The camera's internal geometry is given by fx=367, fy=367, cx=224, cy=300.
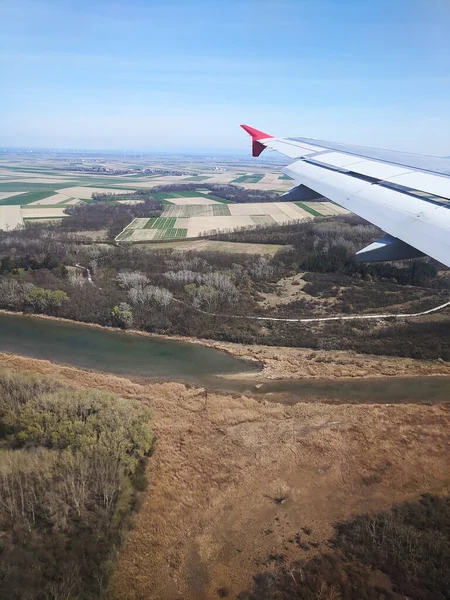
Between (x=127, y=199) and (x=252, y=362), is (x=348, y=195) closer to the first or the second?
(x=252, y=362)

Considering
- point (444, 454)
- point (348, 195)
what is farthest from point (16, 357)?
point (444, 454)

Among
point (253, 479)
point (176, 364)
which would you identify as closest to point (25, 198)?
point (176, 364)

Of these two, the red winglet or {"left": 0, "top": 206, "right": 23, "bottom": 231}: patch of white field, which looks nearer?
the red winglet

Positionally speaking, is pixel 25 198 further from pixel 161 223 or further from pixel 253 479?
pixel 253 479

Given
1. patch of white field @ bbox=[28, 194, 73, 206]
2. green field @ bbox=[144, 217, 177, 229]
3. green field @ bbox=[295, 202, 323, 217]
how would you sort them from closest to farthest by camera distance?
green field @ bbox=[144, 217, 177, 229] < green field @ bbox=[295, 202, 323, 217] < patch of white field @ bbox=[28, 194, 73, 206]

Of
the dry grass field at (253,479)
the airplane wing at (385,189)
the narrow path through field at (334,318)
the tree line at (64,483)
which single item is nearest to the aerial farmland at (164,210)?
the narrow path through field at (334,318)

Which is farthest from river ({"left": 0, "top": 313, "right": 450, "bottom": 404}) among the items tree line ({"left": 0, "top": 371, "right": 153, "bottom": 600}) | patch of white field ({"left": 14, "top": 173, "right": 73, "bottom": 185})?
patch of white field ({"left": 14, "top": 173, "right": 73, "bottom": 185})

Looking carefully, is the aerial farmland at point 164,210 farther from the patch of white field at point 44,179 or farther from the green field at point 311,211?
the patch of white field at point 44,179

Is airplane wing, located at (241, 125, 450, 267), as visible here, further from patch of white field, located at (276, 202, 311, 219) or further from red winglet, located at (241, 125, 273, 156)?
patch of white field, located at (276, 202, 311, 219)
